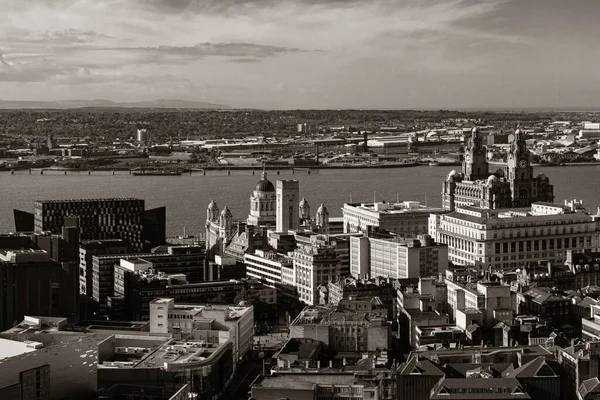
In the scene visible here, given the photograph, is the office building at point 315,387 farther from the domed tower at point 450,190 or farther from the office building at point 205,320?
the domed tower at point 450,190

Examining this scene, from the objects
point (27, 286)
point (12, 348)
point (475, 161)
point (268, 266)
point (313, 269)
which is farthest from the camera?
point (475, 161)

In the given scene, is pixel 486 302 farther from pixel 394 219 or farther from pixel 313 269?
pixel 394 219

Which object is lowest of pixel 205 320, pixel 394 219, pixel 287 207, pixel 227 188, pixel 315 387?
pixel 227 188

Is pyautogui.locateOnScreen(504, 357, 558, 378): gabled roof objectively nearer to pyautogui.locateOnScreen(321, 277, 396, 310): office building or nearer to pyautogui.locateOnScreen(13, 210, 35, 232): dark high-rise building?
pyautogui.locateOnScreen(321, 277, 396, 310): office building

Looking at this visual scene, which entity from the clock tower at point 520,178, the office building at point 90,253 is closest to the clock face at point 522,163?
the clock tower at point 520,178

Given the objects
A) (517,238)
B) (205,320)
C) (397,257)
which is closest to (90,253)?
(397,257)

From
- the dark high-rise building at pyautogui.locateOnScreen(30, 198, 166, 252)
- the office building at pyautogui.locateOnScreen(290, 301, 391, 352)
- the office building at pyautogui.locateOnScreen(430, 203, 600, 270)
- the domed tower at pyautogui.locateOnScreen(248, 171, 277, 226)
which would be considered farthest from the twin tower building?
the office building at pyautogui.locateOnScreen(290, 301, 391, 352)
